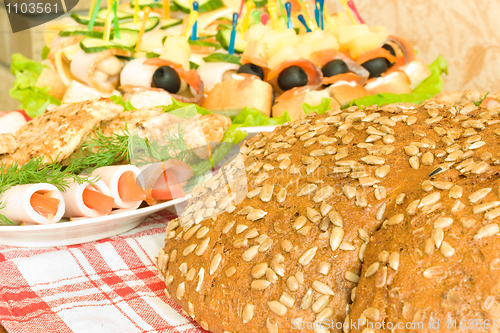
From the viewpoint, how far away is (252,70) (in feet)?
10.0

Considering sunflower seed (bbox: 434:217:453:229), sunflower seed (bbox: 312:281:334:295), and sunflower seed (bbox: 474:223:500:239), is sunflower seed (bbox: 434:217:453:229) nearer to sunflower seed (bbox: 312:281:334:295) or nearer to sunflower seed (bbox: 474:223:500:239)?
sunflower seed (bbox: 474:223:500:239)

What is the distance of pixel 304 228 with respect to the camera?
107 centimetres

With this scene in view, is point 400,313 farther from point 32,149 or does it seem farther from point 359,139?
point 32,149

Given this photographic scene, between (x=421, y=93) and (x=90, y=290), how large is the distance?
2847 millimetres

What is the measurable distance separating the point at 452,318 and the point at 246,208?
0.57 m

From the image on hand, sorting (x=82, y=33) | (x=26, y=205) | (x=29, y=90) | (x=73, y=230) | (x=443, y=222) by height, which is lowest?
(x=29, y=90)

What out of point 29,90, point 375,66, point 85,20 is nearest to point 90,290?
point 375,66

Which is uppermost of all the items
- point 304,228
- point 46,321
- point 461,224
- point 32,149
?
point 461,224

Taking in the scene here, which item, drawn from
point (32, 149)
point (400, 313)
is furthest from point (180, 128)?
point (400, 313)

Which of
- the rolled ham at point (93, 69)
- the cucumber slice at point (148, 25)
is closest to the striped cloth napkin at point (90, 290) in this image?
the rolled ham at point (93, 69)

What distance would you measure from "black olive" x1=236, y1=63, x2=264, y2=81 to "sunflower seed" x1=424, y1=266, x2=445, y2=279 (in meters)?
2.34

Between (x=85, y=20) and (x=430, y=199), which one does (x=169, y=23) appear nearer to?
(x=85, y=20)

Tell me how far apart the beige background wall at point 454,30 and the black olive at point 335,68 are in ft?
4.27

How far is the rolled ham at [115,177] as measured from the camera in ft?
5.74
